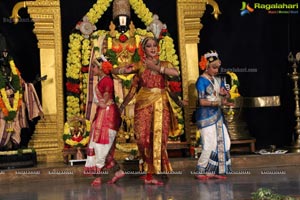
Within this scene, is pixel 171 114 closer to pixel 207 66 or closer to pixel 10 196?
pixel 207 66

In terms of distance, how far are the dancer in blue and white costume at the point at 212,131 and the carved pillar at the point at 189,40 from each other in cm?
214

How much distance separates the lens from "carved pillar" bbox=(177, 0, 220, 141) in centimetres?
804

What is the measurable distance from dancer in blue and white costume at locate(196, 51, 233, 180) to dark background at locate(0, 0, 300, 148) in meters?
2.47

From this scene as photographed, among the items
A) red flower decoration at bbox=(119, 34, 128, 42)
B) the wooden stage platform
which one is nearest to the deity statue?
the wooden stage platform

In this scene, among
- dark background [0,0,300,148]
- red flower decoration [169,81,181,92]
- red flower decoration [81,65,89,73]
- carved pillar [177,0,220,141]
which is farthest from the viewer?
dark background [0,0,300,148]

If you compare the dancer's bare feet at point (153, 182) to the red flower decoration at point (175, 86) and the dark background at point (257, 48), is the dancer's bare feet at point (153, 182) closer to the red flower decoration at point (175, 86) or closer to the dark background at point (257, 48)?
the red flower decoration at point (175, 86)

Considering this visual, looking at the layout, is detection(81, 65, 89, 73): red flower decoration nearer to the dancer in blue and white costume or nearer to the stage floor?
the stage floor

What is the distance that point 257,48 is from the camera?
842 cm

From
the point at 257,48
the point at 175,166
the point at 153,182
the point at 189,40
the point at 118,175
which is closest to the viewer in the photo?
the point at 153,182

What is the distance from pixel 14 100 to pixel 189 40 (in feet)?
9.60

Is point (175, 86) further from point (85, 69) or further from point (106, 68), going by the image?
point (106, 68)

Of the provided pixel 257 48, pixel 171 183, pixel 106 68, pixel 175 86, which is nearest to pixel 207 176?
pixel 171 183

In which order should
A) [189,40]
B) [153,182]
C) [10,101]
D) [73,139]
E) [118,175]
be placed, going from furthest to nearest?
1. [189,40]
2. [73,139]
3. [10,101]
4. [118,175]
5. [153,182]

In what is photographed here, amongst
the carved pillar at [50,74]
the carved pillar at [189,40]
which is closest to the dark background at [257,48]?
the carved pillar at [189,40]
